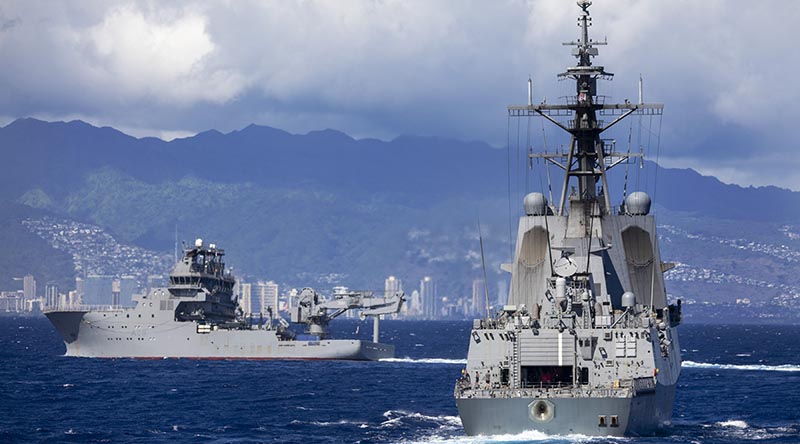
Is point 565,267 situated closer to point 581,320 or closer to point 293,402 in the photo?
point 581,320

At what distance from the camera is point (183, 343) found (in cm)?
10944

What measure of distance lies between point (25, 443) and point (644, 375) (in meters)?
23.3

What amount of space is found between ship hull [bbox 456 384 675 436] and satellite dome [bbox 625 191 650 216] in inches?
532

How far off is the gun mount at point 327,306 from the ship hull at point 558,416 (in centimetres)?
6389

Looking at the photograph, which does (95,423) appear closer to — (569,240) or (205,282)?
(569,240)

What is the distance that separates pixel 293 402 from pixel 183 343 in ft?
135

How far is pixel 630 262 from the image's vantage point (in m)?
58.9

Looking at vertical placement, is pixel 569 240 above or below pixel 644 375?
above

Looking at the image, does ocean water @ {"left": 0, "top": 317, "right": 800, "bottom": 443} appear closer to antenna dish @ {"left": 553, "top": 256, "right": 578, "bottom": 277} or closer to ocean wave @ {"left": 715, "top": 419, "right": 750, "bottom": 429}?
ocean wave @ {"left": 715, "top": 419, "right": 750, "bottom": 429}

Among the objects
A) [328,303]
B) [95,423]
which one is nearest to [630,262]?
[95,423]

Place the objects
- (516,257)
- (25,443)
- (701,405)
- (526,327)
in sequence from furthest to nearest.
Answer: (701,405) → (516,257) → (25,443) → (526,327)

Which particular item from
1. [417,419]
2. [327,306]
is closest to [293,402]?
[417,419]

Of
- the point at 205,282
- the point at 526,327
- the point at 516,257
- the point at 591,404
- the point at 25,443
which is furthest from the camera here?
the point at 205,282

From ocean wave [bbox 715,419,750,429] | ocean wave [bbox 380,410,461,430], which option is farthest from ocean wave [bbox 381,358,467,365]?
ocean wave [bbox 715,419,750,429]
